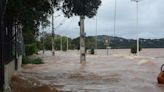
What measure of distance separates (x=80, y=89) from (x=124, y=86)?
7.49 feet

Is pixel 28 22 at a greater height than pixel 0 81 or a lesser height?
greater

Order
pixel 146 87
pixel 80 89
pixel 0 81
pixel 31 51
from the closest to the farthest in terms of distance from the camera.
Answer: pixel 0 81, pixel 80 89, pixel 146 87, pixel 31 51

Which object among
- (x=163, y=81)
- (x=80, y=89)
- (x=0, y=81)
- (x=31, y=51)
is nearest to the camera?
(x=0, y=81)

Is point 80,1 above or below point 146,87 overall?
above

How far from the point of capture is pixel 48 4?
819 inches

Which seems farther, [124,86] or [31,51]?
[31,51]

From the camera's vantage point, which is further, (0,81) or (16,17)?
(16,17)

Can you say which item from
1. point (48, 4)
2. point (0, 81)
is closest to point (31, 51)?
point (48, 4)

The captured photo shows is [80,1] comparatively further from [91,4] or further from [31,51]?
[31,51]

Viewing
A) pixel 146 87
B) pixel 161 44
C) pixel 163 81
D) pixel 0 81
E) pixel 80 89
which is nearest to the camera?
pixel 0 81

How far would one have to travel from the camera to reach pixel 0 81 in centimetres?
1505

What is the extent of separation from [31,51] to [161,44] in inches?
1639

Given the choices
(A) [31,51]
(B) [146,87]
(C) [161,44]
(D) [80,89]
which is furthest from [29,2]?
(C) [161,44]

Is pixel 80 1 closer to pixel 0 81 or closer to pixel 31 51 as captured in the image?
pixel 0 81
